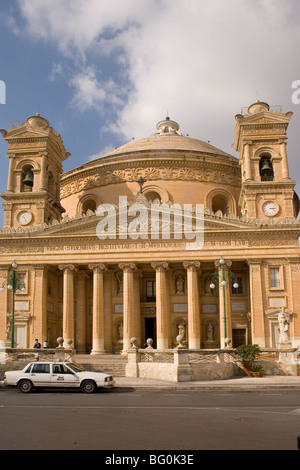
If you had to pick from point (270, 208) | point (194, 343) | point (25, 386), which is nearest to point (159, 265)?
point (194, 343)

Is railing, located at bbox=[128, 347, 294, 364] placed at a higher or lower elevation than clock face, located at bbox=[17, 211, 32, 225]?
lower

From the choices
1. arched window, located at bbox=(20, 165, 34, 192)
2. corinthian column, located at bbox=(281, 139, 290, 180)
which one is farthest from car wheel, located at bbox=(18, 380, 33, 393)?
corinthian column, located at bbox=(281, 139, 290, 180)

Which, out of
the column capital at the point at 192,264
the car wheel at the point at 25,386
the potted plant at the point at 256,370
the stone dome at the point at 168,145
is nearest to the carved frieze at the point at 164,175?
the stone dome at the point at 168,145

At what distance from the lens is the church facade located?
132ft

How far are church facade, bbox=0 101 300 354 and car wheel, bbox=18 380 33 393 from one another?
1728 centimetres

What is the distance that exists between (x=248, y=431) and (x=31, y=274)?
110 ft

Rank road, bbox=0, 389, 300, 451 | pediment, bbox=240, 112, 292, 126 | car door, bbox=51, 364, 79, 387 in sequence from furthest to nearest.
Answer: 1. pediment, bbox=240, 112, 292, 126
2. car door, bbox=51, 364, 79, 387
3. road, bbox=0, 389, 300, 451

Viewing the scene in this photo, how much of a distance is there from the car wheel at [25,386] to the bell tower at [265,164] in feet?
85.9

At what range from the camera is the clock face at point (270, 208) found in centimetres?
4248

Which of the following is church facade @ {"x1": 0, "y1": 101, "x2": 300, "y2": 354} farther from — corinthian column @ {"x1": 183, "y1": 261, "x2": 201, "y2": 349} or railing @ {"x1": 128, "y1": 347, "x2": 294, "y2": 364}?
railing @ {"x1": 128, "y1": 347, "x2": 294, "y2": 364}

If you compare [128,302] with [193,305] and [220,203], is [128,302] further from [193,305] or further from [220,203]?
[220,203]

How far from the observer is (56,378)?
2114cm

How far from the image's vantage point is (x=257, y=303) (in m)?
39.6

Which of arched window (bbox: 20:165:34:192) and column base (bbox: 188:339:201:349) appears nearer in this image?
column base (bbox: 188:339:201:349)
